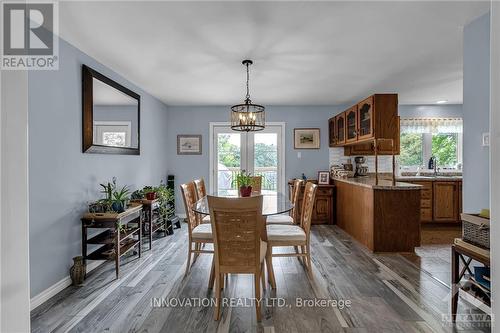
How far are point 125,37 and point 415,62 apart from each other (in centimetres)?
330

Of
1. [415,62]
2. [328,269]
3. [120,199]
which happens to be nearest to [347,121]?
[415,62]

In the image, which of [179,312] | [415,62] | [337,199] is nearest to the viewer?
[179,312]

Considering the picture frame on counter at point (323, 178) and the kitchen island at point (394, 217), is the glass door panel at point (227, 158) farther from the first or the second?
the kitchen island at point (394, 217)

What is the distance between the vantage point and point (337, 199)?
472 centimetres

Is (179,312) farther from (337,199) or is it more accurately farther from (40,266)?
(337,199)

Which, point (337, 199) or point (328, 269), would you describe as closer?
point (328, 269)

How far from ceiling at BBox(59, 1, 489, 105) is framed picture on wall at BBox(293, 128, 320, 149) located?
135 cm

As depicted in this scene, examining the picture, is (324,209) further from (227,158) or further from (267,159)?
(227,158)

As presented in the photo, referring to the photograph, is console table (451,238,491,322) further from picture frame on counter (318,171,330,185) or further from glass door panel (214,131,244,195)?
glass door panel (214,131,244,195)

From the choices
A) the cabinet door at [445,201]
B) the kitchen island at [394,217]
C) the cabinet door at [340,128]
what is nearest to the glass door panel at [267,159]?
the cabinet door at [340,128]

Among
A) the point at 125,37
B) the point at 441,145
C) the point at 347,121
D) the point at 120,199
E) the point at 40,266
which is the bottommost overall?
the point at 40,266

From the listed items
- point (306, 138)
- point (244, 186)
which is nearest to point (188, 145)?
point (306, 138)

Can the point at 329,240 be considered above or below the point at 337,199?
below

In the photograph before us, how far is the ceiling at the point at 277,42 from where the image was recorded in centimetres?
200
